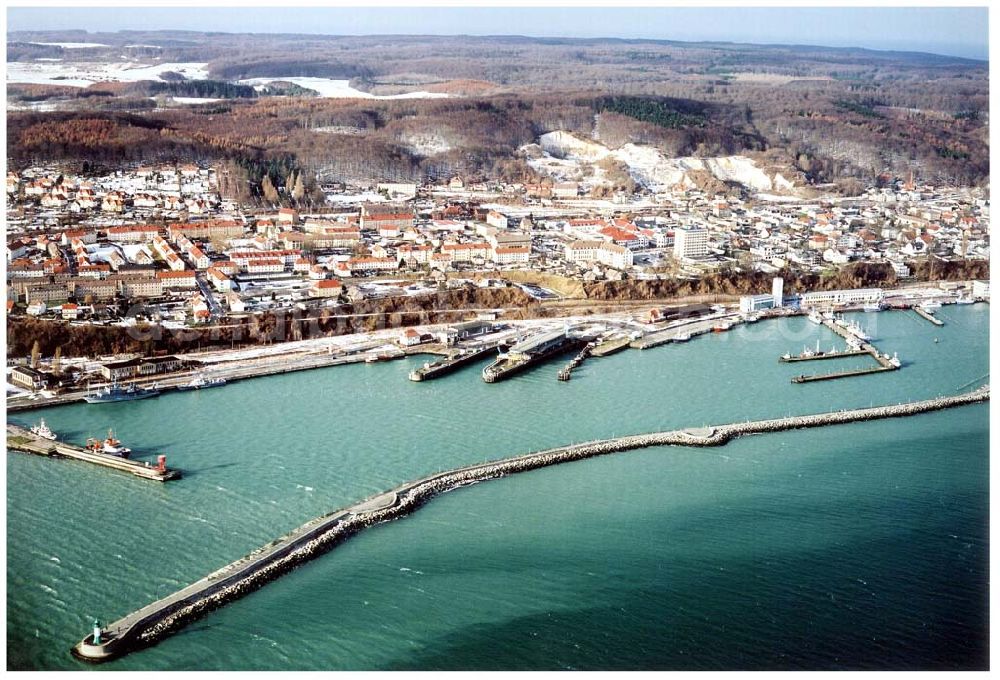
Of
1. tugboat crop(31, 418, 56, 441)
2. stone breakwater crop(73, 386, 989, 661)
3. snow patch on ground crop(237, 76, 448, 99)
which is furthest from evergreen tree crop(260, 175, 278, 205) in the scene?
stone breakwater crop(73, 386, 989, 661)

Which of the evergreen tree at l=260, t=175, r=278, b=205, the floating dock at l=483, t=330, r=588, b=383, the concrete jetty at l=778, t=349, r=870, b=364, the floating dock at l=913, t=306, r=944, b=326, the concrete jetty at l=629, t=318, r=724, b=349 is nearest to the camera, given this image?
the floating dock at l=483, t=330, r=588, b=383

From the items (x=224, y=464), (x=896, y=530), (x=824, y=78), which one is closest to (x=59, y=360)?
(x=224, y=464)

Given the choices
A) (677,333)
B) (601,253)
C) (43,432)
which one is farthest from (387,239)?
(43,432)

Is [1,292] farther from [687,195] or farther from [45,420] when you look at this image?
[687,195]

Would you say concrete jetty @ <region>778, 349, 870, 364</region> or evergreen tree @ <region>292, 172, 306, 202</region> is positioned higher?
evergreen tree @ <region>292, 172, 306, 202</region>

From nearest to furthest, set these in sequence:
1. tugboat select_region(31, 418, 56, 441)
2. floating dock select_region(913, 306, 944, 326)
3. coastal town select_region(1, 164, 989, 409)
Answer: tugboat select_region(31, 418, 56, 441) < coastal town select_region(1, 164, 989, 409) < floating dock select_region(913, 306, 944, 326)

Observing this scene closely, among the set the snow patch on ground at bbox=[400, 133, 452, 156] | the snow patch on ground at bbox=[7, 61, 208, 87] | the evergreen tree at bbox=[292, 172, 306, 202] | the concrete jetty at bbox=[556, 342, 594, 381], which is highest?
the snow patch on ground at bbox=[7, 61, 208, 87]

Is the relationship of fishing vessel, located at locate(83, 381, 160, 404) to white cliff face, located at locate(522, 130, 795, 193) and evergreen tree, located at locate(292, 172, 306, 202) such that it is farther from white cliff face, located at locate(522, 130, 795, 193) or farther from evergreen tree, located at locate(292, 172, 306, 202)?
white cliff face, located at locate(522, 130, 795, 193)

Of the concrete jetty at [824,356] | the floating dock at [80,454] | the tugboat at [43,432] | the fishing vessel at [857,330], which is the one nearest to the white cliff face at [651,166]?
the fishing vessel at [857,330]
